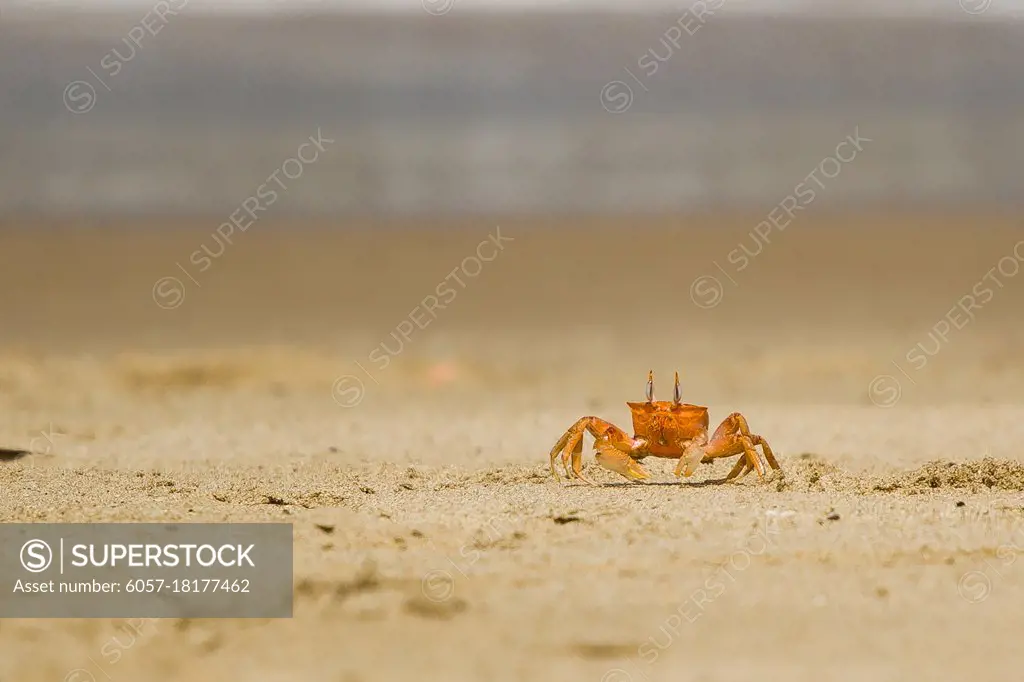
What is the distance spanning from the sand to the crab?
169mm

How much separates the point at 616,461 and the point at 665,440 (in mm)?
372

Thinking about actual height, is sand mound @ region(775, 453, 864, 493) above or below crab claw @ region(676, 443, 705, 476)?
below

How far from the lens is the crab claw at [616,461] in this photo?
862 cm

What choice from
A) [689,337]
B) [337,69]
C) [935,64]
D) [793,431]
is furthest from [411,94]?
[793,431]

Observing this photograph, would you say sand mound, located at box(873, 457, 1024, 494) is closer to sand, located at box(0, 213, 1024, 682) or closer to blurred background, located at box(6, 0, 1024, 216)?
sand, located at box(0, 213, 1024, 682)

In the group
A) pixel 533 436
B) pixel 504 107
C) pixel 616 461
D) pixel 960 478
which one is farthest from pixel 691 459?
pixel 504 107

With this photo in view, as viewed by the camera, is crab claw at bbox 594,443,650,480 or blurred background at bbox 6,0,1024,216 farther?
blurred background at bbox 6,0,1024,216

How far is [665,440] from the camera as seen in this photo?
345 inches

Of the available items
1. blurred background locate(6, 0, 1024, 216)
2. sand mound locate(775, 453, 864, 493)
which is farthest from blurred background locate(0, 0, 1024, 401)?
sand mound locate(775, 453, 864, 493)

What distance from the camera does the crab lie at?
28.1ft

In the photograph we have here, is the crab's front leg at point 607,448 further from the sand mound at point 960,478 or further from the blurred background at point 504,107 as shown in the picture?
the blurred background at point 504,107

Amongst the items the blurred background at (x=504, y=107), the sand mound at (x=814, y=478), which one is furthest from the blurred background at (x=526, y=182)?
the sand mound at (x=814, y=478)

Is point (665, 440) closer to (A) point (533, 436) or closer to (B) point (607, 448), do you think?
(B) point (607, 448)

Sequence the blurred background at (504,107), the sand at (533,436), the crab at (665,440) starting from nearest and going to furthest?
the sand at (533,436) < the crab at (665,440) < the blurred background at (504,107)
